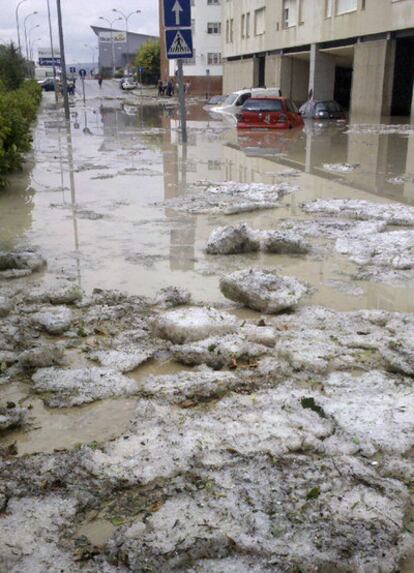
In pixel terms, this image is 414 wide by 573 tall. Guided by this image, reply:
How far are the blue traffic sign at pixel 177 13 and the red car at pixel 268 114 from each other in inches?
354

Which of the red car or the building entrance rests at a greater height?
the building entrance

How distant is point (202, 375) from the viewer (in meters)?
4.07

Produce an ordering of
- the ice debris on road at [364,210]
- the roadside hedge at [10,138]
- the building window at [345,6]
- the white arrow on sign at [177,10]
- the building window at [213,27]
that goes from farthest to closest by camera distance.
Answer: the building window at [213,27], the building window at [345,6], the white arrow on sign at [177,10], the roadside hedge at [10,138], the ice debris on road at [364,210]

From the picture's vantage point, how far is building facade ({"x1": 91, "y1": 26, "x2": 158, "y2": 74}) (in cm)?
12494

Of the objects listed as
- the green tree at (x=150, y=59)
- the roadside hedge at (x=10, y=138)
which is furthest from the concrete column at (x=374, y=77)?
the green tree at (x=150, y=59)

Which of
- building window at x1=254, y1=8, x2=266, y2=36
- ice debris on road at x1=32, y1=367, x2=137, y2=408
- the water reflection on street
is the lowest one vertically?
ice debris on road at x1=32, y1=367, x2=137, y2=408

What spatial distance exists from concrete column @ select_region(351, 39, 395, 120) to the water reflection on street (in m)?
10.8

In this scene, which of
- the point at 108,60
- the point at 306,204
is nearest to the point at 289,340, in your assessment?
the point at 306,204

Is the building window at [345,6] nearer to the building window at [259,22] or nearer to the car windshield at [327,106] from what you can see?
the car windshield at [327,106]

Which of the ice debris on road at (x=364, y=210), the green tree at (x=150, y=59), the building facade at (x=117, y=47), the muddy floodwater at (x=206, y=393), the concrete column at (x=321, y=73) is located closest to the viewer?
the muddy floodwater at (x=206, y=393)

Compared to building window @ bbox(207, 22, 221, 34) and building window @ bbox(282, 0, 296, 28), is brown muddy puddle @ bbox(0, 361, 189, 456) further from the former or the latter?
building window @ bbox(207, 22, 221, 34)

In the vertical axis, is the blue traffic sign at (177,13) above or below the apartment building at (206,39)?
below

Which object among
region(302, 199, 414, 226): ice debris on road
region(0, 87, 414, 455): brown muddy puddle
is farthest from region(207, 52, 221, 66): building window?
region(302, 199, 414, 226): ice debris on road

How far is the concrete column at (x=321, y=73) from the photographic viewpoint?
39.0m
